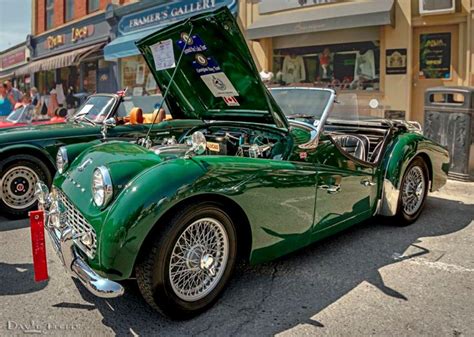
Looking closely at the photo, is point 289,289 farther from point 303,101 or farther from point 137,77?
point 137,77

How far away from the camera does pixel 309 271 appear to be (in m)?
3.45

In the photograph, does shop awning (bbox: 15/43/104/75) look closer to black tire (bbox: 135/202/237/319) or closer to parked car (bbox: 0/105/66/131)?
parked car (bbox: 0/105/66/131)

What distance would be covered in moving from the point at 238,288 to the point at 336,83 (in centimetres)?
790

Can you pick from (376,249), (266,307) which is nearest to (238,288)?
(266,307)

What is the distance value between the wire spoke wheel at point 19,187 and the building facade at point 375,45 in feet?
19.6

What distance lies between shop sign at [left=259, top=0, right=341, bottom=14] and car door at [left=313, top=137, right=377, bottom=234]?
6920mm

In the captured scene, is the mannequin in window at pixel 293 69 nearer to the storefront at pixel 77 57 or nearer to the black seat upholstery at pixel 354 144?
the black seat upholstery at pixel 354 144

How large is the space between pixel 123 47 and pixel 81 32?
15.7 ft

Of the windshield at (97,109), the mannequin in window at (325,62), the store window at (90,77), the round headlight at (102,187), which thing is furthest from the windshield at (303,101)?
the store window at (90,77)

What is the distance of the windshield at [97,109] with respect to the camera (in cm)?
589

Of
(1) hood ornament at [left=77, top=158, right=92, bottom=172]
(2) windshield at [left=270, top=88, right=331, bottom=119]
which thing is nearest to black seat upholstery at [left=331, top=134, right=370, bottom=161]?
(2) windshield at [left=270, top=88, right=331, bottom=119]

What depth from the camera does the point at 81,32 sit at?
18594mm

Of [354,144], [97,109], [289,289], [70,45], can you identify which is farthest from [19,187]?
[70,45]

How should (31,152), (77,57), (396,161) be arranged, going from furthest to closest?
1. (77,57)
2. (31,152)
3. (396,161)
